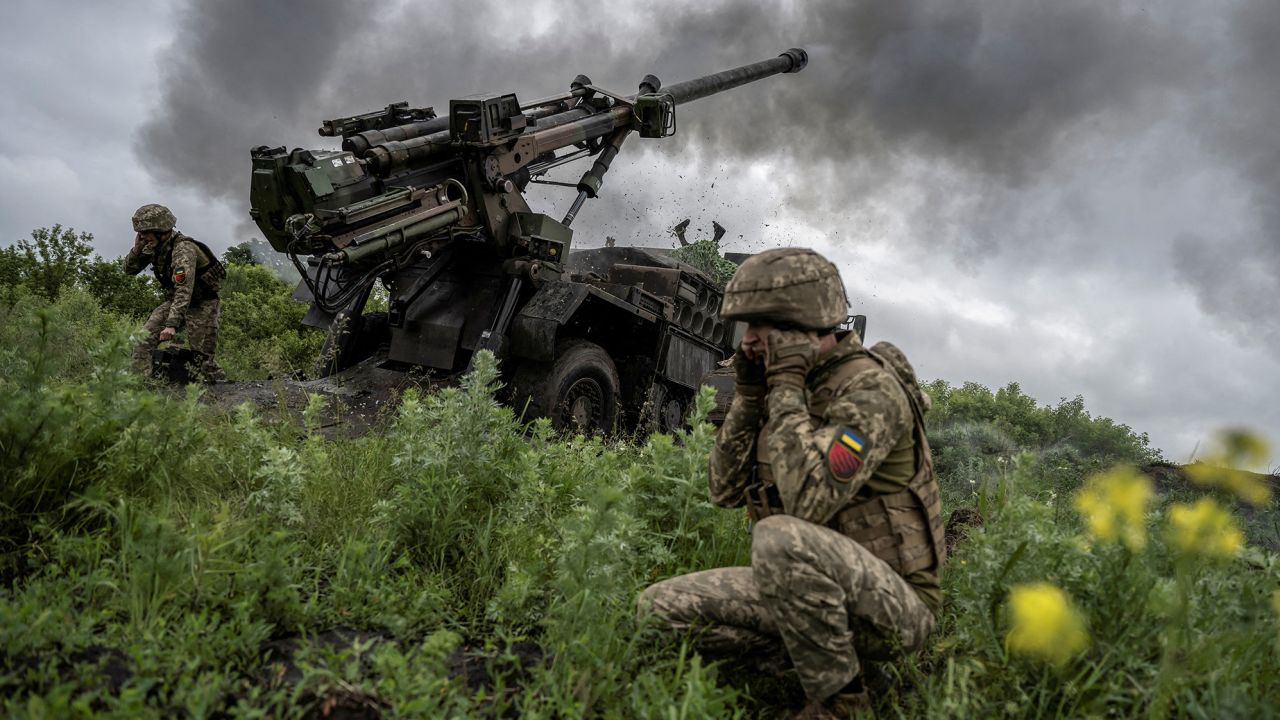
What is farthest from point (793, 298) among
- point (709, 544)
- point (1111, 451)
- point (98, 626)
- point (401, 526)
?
point (1111, 451)

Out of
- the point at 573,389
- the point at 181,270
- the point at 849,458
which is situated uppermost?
the point at 181,270

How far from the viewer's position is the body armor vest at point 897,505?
9.93 feet

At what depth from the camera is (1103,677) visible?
2648 millimetres

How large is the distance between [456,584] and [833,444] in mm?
1731

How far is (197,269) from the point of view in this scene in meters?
8.52

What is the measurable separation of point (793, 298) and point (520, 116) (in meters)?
5.54

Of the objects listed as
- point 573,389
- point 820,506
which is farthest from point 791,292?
point 573,389

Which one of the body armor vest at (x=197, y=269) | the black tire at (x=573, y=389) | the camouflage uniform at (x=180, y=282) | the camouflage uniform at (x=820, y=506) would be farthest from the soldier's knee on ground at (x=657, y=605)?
the body armor vest at (x=197, y=269)

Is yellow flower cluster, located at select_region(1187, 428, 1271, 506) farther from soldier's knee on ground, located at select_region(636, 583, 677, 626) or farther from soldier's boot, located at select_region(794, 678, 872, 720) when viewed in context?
soldier's knee on ground, located at select_region(636, 583, 677, 626)

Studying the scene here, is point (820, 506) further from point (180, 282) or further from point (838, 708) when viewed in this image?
point (180, 282)

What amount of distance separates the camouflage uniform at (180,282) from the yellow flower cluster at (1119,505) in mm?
7470

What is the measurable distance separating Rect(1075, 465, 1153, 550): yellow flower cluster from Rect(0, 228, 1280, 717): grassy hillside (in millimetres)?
12

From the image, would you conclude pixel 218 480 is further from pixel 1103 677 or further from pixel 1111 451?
pixel 1111 451

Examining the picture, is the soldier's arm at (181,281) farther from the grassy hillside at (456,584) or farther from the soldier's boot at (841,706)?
the soldier's boot at (841,706)
